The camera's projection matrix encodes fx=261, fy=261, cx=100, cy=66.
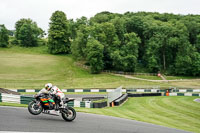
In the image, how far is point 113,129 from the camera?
536 inches

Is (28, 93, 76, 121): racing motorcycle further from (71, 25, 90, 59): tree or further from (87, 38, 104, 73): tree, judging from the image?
(71, 25, 90, 59): tree

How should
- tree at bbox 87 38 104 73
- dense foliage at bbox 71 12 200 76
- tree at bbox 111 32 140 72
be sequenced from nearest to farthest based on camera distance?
1. tree at bbox 87 38 104 73
2. tree at bbox 111 32 140 72
3. dense foliage at bbox 71 12 200 76

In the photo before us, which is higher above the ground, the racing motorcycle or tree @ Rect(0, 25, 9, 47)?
tree @ Rect(0, 25, 9, 47)

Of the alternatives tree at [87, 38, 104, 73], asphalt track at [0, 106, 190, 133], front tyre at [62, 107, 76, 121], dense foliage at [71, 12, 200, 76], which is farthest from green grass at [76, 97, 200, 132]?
dense foliage at [71, 12, 200, 76]

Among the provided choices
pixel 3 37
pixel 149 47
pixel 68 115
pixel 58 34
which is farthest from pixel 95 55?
pixel 68 115

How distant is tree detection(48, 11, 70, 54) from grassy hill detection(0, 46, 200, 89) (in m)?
3.06

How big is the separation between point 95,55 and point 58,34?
21.6 meters

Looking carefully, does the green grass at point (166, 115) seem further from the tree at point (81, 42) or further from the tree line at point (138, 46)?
the tree at point (81, 42)

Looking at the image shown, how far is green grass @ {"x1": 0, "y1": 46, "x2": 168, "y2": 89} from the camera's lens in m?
58.5

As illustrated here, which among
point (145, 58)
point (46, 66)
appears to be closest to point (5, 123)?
point (46, 66)

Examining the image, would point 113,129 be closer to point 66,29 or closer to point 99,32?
point 99,32

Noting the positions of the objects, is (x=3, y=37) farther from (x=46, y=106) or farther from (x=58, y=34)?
(x=46, y=106)

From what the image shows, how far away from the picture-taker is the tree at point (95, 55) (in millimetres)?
→ 70625

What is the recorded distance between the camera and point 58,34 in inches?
3415
